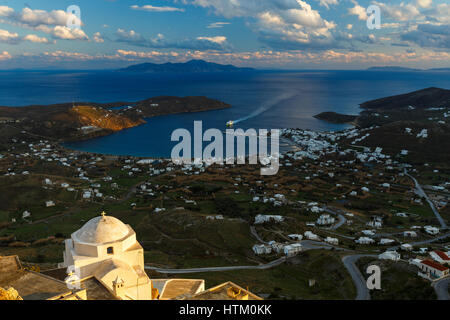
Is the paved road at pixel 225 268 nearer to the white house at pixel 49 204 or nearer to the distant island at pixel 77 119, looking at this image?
the white house at pixel 49 204

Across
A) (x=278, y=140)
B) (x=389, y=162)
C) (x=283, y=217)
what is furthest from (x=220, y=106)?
(x=283, y=217)

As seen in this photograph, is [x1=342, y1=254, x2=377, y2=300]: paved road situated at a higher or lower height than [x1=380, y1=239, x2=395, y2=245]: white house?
higher

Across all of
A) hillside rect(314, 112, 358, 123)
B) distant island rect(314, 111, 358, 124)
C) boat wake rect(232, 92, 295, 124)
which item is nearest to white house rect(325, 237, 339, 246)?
boat wake rect(232, 92, 295, 124)

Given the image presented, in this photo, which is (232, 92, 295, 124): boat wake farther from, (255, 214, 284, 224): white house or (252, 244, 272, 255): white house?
(252, 244, 272, 255): white house

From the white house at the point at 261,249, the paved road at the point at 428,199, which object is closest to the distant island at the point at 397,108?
the paved road at the point at 428,199

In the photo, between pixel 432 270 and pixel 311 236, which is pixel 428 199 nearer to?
pixel 311 236

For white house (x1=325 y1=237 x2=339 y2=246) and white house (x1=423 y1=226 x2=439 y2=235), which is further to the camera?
white house (x1=423 y1=226 x2=439 y2=235)
